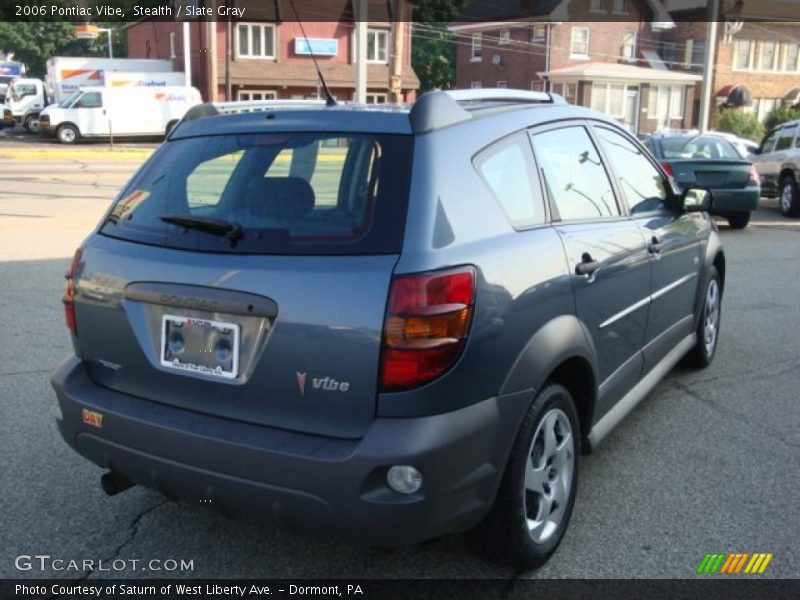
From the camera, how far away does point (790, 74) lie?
48.4 m

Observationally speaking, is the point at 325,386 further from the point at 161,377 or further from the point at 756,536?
the point at 756,536

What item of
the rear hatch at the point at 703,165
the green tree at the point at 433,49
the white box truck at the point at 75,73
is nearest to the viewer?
the rear hatch at the point at 703,165

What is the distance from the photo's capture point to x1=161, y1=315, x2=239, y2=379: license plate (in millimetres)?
2705

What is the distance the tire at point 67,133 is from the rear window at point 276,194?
104 feet

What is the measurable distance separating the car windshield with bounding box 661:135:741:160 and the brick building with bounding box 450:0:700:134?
31384mm

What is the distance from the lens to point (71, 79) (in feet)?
124

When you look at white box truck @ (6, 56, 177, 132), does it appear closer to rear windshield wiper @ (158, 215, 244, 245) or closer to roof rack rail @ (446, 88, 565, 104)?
roof rack rail @ (446, 88, 565, 104)

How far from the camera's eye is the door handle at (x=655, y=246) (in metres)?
4.02

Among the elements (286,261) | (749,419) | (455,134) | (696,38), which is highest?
(696,38)

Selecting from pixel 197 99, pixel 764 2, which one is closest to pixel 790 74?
pixel 764 2

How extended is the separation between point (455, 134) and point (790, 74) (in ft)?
173

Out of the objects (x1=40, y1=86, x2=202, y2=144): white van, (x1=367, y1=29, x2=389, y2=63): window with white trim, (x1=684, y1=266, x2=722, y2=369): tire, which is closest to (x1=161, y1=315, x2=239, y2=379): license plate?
(x1=684, y1=266, x2=722, y2=369): tire

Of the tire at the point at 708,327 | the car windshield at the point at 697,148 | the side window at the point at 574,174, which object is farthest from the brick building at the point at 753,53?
the side window at the point at 574,174

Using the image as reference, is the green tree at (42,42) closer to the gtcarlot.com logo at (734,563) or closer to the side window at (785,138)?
the side window at (785,138)
